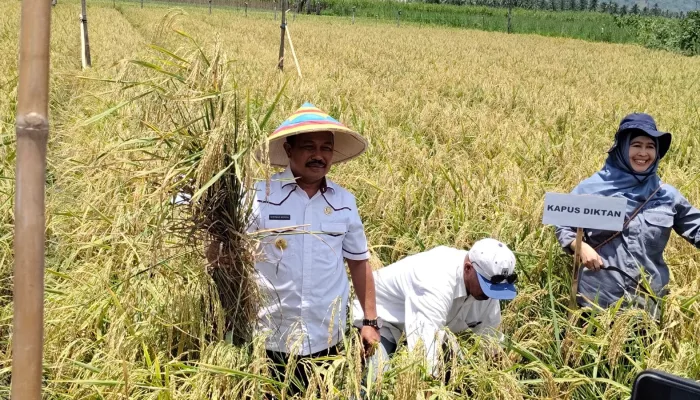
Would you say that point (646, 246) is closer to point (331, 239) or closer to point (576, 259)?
point (576, 259)

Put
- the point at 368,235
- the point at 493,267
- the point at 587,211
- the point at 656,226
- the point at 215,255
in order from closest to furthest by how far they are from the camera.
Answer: the point at 215,255
the point at 493,267
the point at 587,211
the point at 656,226
the point at 368,235

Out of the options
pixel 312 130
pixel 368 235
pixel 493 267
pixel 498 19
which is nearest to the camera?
pixel 312 130

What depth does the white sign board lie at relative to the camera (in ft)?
8.48

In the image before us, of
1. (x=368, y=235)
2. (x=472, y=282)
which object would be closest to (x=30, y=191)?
(x=472, y=282)

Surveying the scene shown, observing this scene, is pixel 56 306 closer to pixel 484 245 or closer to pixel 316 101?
pixel 484 245

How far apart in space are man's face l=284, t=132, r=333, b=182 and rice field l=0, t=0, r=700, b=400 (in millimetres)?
202

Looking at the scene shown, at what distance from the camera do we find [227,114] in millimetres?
1726

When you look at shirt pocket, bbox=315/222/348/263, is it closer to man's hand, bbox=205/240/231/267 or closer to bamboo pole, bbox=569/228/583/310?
man's hand, bbox=205/240/231/267

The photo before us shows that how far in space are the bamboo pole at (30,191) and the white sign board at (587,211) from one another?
2.16 m

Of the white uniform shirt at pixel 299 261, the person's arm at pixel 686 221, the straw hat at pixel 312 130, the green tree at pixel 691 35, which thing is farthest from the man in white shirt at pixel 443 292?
the green tree at pixel 691 35

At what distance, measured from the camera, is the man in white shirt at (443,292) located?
2.38 m

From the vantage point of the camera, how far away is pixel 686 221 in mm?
2787

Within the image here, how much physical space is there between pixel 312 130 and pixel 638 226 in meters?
1.59

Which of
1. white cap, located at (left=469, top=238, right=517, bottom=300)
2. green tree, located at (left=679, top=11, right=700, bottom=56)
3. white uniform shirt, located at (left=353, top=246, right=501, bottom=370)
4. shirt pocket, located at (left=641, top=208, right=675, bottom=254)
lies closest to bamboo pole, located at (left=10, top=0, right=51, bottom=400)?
white uniform shirt, located at (left=353, top=246, right=501, bottom=370)
